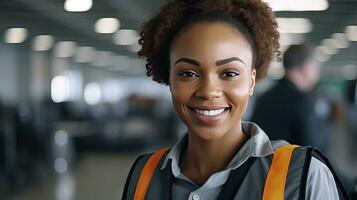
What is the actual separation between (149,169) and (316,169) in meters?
0.35

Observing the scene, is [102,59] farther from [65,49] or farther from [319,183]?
[319,183]

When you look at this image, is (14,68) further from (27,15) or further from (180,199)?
(180,199)

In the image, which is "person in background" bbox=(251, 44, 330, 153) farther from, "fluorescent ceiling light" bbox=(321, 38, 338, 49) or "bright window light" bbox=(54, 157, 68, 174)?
"bright window light" bbox=(54, 157, 68, 174)

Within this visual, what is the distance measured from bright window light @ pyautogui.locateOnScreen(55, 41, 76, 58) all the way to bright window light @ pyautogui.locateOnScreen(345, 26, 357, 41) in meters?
2.90

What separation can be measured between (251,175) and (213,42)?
251 mm

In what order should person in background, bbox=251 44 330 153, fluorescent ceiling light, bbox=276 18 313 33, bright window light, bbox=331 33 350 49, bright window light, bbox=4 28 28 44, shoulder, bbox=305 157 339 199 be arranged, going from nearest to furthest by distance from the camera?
shoulder, bbox=305 157 339 199, person in background, bbox=251 44 330 153, bright window light, bbox=331 33 350 49, fluorescent ceiling light, bbox=276 18 313 33, bright window light, bbox=4 28 28 44

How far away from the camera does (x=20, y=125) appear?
6.21 metres

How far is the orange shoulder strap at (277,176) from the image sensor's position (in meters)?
0.95

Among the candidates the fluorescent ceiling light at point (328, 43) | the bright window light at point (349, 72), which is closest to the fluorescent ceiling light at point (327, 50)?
the fluorescent ceiling light at point (328, 43)

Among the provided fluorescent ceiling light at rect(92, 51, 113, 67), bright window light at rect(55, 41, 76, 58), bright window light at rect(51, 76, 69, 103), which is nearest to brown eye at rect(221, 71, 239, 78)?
bright window light at rect(55, 41, 76, 58)

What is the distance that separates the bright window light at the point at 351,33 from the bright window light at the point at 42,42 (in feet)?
9.42

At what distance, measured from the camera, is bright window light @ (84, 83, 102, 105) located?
596 cm

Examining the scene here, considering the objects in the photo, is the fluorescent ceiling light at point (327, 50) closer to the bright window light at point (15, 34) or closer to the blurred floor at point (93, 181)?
the blurred floor at point (93, 181)

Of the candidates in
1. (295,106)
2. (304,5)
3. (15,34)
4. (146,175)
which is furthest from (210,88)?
(15,34)
